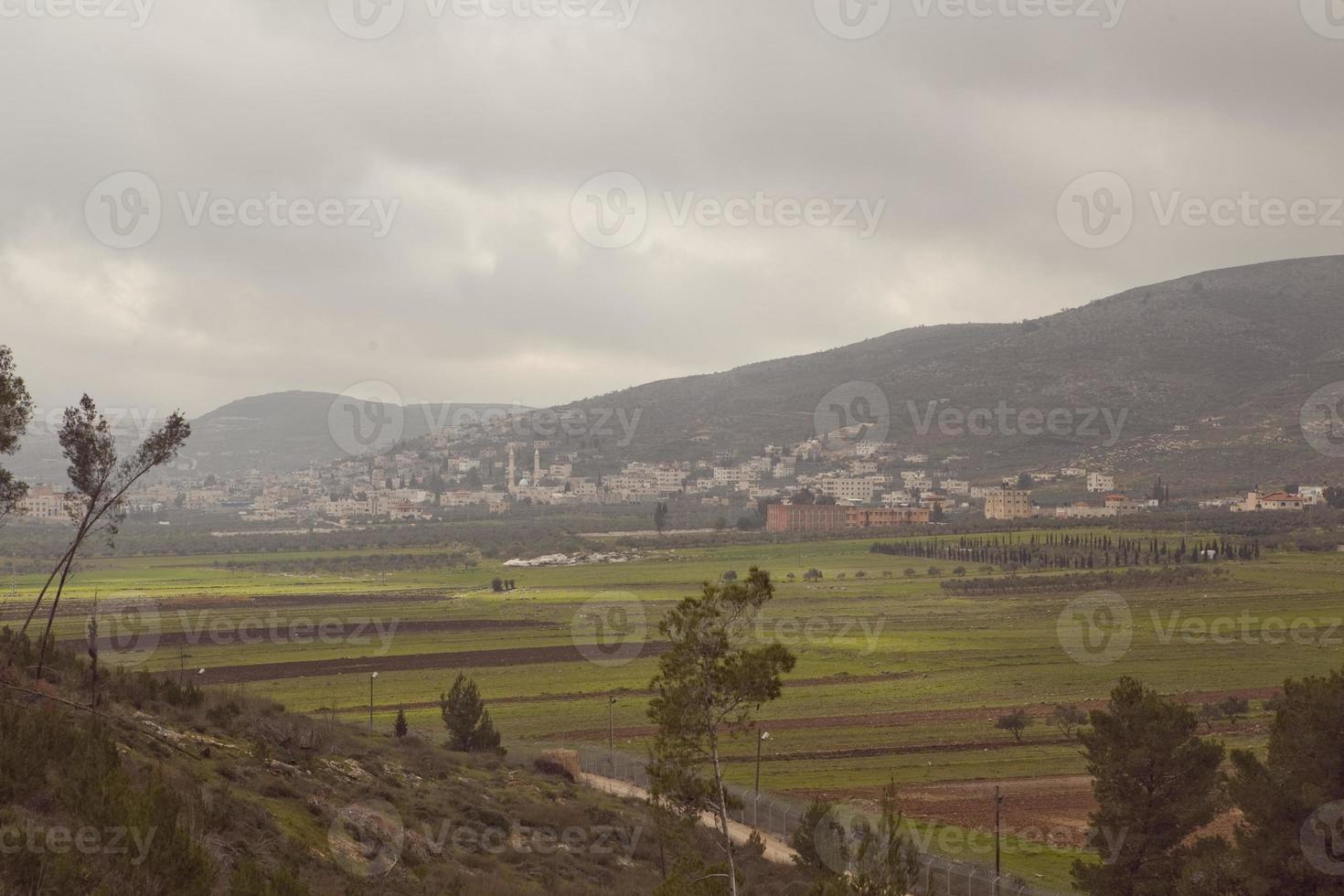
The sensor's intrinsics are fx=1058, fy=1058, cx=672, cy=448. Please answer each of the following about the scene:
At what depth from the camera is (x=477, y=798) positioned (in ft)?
77.7

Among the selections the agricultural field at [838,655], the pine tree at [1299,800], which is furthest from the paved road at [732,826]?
the pine tree at [1299,800]

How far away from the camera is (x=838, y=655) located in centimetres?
6550

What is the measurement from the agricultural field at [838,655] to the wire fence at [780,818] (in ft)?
7.85

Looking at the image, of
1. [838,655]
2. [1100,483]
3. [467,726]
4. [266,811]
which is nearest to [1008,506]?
[1100,483]

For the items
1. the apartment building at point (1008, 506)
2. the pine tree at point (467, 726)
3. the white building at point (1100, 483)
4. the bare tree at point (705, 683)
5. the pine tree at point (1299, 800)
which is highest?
the white building at point (1100, 483)

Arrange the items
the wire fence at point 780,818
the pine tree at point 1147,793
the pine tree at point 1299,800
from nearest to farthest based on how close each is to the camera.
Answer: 1. the pine tree at point 1299,800
2. the pine tree at point 1147,793
3. the wire fence at point 780,818

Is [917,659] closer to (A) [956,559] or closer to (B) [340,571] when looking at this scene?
(A) [956,559]

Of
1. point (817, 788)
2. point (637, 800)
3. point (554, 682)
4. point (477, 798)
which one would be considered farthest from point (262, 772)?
point (554, 682)

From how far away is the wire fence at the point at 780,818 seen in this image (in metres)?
23.5

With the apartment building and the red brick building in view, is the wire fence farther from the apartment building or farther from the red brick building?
the apartment building

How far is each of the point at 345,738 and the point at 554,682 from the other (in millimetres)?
31909

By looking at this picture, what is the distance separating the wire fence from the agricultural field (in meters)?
2.39

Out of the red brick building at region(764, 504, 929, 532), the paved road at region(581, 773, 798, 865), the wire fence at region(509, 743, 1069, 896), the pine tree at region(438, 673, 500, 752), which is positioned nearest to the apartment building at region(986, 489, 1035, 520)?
the red brick building at region(764, 504, 929, 532)

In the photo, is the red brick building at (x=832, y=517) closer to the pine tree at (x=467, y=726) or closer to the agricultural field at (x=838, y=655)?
the agricultural field at (x=838, y=655)
